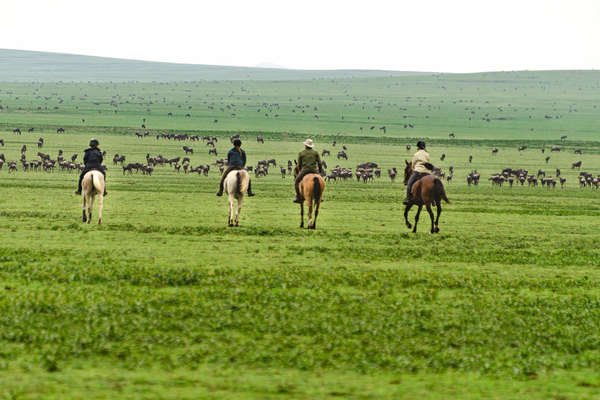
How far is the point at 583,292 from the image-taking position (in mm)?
14062

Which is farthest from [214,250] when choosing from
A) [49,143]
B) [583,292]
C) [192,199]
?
[49,143]

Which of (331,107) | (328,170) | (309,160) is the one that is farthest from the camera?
(331,107)

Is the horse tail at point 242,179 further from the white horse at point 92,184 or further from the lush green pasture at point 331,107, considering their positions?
the lush green pasture at point 331,107

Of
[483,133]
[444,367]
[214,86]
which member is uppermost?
[214,86]

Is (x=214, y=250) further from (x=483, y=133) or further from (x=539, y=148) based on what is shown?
(x=483, y=133)

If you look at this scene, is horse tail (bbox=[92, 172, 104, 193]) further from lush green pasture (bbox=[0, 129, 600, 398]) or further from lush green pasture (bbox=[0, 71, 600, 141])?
lush green pasture (bbox=[0, 71, 600, 141])

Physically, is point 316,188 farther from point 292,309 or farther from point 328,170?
point 328,170

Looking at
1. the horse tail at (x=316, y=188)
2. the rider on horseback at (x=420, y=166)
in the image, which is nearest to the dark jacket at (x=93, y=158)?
the horse tail at (x=316, y=188)

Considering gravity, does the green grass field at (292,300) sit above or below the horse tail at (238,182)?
below

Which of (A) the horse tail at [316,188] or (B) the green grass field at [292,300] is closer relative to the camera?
(B) the green grass field at [292,300]

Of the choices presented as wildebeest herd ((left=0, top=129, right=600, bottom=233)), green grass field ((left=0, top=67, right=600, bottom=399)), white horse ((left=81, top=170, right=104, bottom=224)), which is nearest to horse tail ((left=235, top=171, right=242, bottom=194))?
green grass field ((left=0, top=67, right=600, bottom=399))

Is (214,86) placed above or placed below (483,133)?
above

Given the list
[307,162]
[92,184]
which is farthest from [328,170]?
[92,184]

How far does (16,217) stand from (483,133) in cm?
9486
